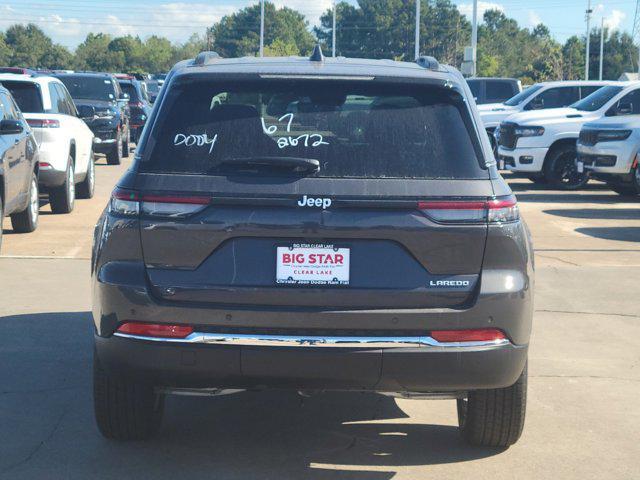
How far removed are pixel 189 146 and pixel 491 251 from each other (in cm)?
132

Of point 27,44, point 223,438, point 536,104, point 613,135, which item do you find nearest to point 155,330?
point 223,438

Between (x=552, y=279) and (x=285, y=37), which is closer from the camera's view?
(x=552, y=279)

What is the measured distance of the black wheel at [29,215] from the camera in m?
12.8

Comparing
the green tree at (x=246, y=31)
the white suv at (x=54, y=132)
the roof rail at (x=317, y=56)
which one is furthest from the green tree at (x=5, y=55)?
the roof rail at (x=317, y=56)

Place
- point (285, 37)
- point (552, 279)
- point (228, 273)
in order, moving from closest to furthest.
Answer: point (228, 273)
point (552, 279)
point (285, 37)

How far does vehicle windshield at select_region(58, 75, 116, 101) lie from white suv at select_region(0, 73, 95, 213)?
8.65m

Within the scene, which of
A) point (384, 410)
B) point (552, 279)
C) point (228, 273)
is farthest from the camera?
point (552, 279)

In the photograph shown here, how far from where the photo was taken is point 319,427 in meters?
5.84

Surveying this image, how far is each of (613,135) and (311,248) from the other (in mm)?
14795

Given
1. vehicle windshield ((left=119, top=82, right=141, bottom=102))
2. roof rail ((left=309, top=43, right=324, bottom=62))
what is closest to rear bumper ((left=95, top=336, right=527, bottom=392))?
roof rail ((left=309, top=43, right=324, bottom=62))

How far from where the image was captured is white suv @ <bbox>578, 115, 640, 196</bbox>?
18.4 metres

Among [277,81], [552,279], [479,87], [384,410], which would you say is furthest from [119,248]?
[479,87]

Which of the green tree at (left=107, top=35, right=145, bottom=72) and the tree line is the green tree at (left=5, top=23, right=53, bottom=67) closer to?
the tree line

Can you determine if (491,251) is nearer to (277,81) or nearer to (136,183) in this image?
(277,81)
